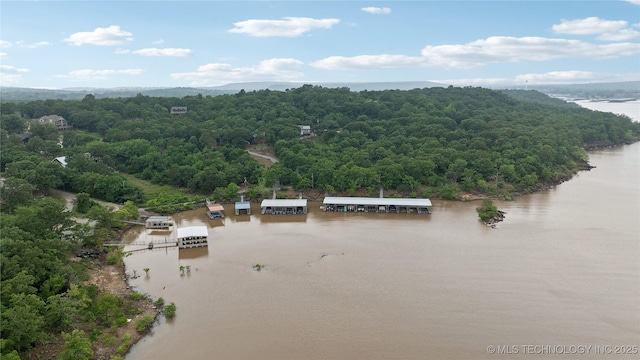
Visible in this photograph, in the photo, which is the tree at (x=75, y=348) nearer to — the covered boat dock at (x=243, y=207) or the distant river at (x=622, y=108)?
the covered boat dock at (x=243, y=207)

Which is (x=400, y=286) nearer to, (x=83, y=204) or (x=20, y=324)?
(x=20, y=324)

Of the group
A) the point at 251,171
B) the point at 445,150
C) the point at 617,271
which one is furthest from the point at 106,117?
the point at 617,271

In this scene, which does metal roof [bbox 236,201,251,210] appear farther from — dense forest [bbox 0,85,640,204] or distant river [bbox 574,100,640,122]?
distant river [bbox 574,100,640,122]

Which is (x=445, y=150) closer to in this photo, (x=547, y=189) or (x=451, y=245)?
(x=547, y=189)

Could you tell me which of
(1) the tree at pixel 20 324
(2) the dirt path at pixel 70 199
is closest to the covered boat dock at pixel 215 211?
(2) the dirt path at pixel 70 199

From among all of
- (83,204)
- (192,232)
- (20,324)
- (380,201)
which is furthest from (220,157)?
(20,324)

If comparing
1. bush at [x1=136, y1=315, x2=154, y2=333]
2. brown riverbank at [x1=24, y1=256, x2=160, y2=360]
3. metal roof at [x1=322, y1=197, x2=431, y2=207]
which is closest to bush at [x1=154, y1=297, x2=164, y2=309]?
brown riverbank at [x1=24, y1=256, x2=160, y2=360]

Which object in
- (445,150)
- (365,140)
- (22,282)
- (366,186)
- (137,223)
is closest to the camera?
(22,282)
